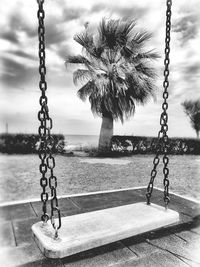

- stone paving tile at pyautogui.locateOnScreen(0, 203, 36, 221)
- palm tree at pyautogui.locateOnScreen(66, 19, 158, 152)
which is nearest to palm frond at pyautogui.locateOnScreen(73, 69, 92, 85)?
palm tree at pyautogui.locateOnScreen(66, 19, 158, 152)

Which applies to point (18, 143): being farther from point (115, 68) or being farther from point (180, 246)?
point (180, 246)

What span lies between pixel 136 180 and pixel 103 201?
308 cm

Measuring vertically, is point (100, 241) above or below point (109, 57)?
below

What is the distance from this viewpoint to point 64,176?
6945mm

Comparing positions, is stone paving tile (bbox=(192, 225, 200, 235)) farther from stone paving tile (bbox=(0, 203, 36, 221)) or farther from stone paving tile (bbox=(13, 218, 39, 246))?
stone paving tile (bbox=(0, 203, 36, 221))

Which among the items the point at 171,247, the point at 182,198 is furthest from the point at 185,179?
the point at 171,247

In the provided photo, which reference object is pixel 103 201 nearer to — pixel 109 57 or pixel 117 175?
pixel 117 175

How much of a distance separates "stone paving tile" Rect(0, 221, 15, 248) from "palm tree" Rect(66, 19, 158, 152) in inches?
327

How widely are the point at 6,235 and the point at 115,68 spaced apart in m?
9.50

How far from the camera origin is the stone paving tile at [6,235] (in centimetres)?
238

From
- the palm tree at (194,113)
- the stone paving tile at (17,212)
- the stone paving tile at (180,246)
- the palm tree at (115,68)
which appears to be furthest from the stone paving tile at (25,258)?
the palm tree at (194,113)

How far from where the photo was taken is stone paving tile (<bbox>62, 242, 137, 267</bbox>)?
81.7 inches

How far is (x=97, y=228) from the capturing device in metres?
2.38

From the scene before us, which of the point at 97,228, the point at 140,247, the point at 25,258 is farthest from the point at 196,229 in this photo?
the point at 25,258
